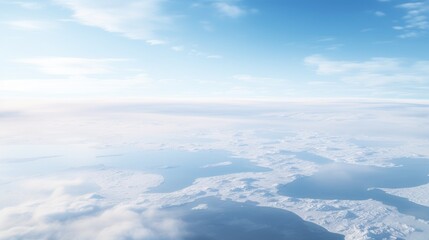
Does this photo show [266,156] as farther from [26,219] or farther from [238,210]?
[26,219]

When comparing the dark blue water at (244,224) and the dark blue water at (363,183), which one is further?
the dark blue water at (363,183)

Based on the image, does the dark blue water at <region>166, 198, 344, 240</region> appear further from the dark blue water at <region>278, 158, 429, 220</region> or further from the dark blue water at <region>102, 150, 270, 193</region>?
the dark blue water at <region>102, 150, 270, 193</region>

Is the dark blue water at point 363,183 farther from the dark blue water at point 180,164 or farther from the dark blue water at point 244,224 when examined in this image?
the dark blue water at point 180,164

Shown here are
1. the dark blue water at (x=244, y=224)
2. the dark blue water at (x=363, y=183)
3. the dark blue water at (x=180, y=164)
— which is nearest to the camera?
the dark blue water at (x=244, y=224)

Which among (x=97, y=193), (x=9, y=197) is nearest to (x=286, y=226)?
(x=97, y=193)

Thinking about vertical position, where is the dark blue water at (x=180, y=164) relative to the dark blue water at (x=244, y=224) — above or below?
below

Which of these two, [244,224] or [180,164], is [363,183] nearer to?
[244,224]
